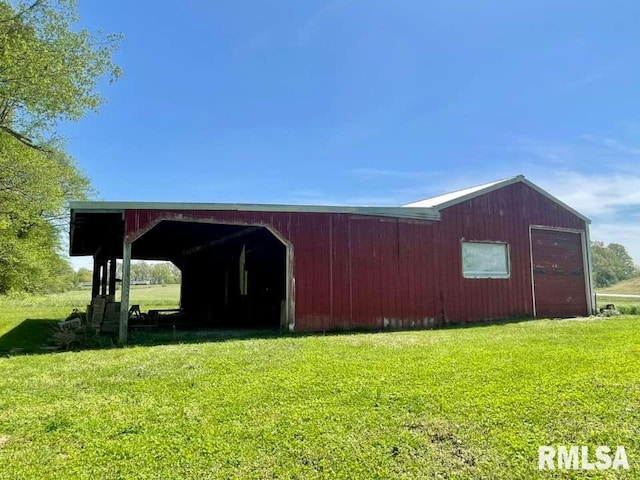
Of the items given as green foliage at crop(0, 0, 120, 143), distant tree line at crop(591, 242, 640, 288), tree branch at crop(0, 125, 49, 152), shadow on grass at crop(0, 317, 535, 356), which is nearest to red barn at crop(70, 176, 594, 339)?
shadow on grass at crop(0, 317, 535, 356)

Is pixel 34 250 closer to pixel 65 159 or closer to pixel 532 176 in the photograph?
pixel 65 159

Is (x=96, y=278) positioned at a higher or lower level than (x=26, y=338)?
higher

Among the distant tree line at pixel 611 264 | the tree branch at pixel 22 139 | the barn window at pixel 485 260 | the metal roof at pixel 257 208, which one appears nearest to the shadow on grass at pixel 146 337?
the barn window at pixel 485 260

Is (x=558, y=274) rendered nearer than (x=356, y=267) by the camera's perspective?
No

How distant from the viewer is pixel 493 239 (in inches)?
448

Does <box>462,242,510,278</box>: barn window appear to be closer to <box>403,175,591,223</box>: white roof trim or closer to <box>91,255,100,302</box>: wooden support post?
<box>403,175,591,223</box>: white roof trim

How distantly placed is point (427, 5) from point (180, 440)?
31.7 feet

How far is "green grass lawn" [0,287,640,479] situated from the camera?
112 inches

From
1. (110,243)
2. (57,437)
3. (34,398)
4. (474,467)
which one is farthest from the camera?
(110,243)

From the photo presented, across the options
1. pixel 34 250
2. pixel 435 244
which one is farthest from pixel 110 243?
pixel 435 244

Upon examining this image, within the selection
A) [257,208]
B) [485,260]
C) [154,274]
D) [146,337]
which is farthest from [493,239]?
[154,274]

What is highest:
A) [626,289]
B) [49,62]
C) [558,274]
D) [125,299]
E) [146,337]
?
[49,62]

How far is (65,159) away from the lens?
23.7 m

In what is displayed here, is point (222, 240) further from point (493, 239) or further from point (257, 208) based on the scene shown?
point (493, 239)
